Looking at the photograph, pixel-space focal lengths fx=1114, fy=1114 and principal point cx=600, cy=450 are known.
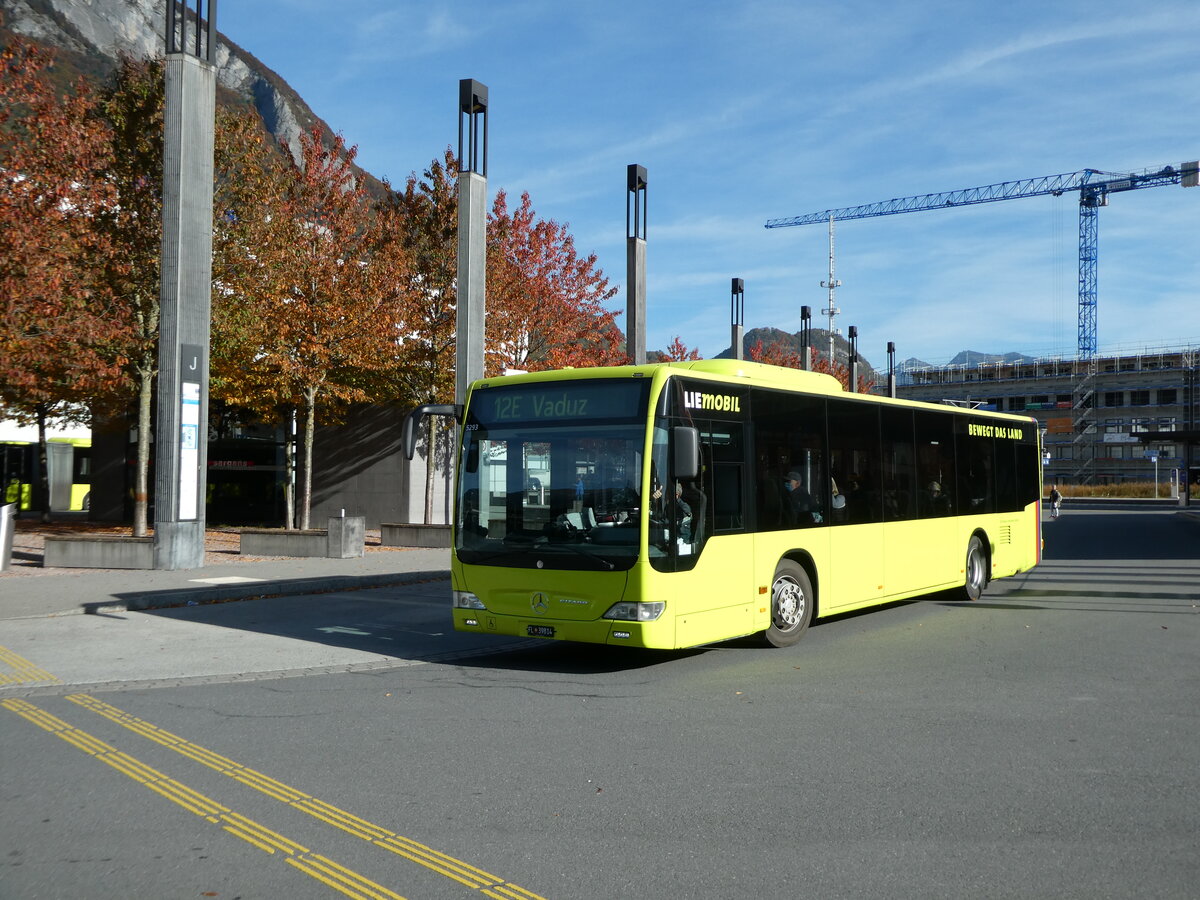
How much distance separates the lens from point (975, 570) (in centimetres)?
1573

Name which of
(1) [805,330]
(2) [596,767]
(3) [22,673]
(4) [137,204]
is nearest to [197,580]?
(3) [22,673]

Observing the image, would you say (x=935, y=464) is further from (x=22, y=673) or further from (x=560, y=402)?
(x=22, y=673)

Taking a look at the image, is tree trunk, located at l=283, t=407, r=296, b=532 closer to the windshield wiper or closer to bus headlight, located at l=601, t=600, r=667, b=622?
the windshield wiper

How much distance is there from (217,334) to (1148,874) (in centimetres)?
2347

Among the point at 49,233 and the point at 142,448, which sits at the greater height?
the point at 49,233

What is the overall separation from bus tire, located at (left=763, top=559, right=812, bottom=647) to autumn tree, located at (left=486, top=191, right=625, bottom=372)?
61.2 feet

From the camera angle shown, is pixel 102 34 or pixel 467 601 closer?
pixel 467 601

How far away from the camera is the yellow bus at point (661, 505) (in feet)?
30.9

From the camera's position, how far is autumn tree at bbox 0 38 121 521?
19.4m

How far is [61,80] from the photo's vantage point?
13800cm

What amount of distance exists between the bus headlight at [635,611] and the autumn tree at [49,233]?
1451cm

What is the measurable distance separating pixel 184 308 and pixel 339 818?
15.1 m

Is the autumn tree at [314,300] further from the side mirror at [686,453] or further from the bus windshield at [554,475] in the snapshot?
the side mirror at [686,453]

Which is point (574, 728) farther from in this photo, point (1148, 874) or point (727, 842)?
point (1148, 874)
